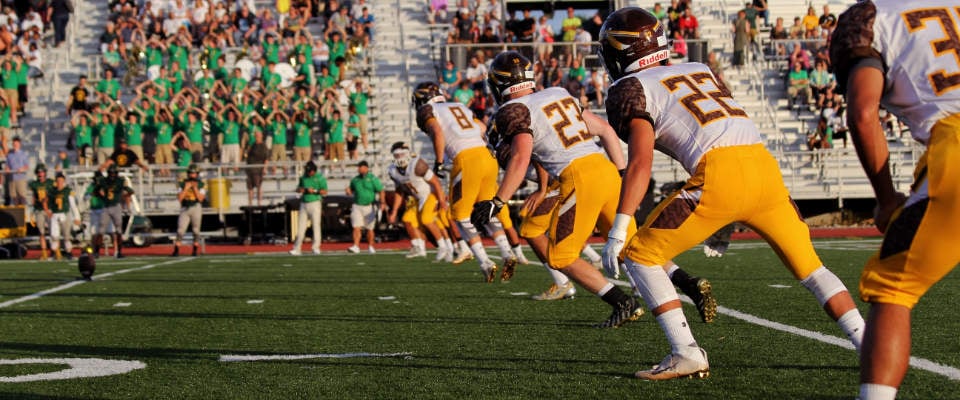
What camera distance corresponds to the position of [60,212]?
20297 mm

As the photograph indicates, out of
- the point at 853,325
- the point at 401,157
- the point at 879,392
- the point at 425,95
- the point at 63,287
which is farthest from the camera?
the point at 401,157

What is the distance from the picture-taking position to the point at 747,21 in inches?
1040

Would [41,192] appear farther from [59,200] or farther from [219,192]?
[219,192]

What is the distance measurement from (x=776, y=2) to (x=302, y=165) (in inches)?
542

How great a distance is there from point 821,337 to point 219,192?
1804 cm

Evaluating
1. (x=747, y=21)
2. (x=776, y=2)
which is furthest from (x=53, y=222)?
(x=776, y=2)

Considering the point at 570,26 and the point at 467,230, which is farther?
the point at 570,26

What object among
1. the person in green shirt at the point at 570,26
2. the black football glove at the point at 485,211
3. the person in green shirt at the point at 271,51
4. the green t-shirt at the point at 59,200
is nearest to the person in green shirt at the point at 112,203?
the green t-shirt at the point at 59,200

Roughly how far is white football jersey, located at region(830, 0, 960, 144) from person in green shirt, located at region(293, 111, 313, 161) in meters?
20.5

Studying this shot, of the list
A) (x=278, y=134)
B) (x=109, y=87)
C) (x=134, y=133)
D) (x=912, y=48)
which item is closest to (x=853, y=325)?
(x=912, y=48)

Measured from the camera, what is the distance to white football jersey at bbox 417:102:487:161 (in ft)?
35.8

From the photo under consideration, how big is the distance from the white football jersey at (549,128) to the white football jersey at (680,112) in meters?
2.18

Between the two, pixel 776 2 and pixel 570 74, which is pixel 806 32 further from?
pixel 570 74

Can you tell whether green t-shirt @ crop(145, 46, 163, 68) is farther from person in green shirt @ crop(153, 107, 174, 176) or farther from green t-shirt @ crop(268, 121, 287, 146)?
green t-shirt @ crop(268, 121, 287, 146)
